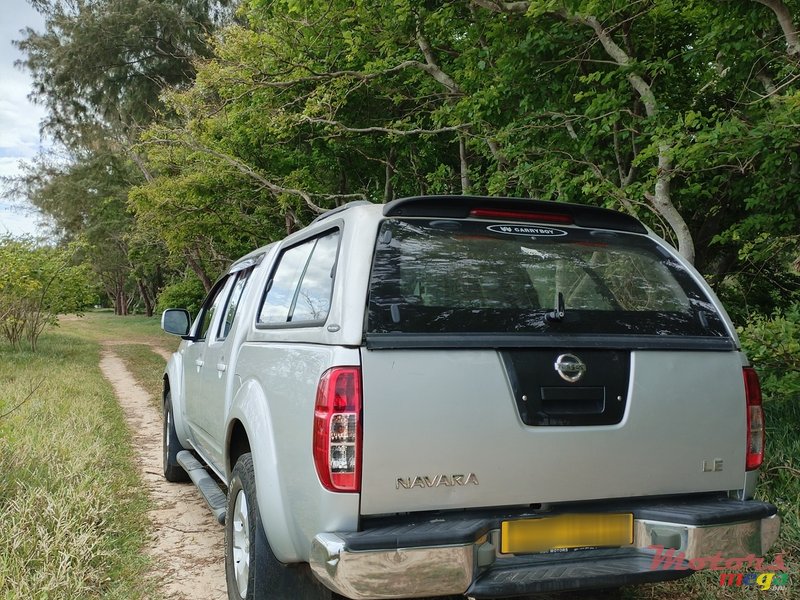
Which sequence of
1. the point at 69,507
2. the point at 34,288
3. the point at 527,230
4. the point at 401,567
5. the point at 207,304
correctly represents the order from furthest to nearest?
the point at 34,288 → the point at 207,304 → the point at 69,507 → the point at 527,230 → the point at 401,567

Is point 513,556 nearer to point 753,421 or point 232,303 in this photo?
point 753,421

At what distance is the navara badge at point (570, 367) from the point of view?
2709 mm

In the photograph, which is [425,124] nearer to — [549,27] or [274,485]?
[549,27]

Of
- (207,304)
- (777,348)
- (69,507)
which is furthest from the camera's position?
(207,304)

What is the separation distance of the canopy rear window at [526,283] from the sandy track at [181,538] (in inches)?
86.4

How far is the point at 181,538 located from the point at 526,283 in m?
3.19

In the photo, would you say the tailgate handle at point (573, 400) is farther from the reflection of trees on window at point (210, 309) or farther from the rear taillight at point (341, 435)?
the reflection of trees on window at point (210, 309)

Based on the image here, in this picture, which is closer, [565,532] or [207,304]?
[565,532]

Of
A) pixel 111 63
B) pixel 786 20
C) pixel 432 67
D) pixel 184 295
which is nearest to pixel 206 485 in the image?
pixel 786 20

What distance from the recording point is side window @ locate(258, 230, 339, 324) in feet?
10.0

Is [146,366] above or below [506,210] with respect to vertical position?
below

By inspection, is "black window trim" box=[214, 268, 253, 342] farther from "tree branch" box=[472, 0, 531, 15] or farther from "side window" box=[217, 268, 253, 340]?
"tree branch" box=[472, 0, 531, 15]

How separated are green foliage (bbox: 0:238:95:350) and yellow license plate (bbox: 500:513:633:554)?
14.4 meters

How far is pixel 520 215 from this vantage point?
3178 millimetres
